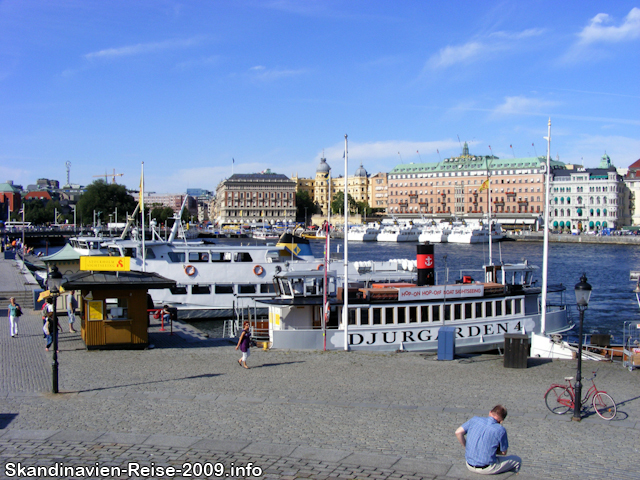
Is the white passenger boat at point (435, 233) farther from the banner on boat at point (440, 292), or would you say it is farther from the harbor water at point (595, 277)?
the banner on boat at point (440, 292)

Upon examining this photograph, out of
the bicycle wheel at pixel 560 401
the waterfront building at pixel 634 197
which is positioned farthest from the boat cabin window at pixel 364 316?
the waterfront building at pixel 634 197

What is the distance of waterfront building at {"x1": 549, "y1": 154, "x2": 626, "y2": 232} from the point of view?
526ft

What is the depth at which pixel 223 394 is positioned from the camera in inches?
568

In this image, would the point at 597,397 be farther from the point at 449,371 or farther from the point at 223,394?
the point at 223,394

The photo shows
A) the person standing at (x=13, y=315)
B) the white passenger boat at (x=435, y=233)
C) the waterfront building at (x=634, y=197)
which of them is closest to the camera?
the person standing at (x=13, y=315)

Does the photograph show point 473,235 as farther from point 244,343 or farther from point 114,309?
point 244,343

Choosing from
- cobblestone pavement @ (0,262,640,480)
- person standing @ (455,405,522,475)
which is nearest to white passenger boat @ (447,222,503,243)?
cobblestone pavement @ (0,262,640,480)

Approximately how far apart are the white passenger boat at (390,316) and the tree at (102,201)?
487ft

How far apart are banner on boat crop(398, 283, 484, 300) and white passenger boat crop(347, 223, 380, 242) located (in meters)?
130

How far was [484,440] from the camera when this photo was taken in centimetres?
932

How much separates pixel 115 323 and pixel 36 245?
129488 mm

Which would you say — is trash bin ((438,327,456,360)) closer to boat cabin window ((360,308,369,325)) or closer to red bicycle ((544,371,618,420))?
boat cabin window ((360,308,369,325))

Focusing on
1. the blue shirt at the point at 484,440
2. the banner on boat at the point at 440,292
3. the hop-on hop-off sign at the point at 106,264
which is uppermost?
the hop-on hop-off sign at the point at 106,264

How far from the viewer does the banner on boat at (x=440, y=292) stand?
24953 millimetres
